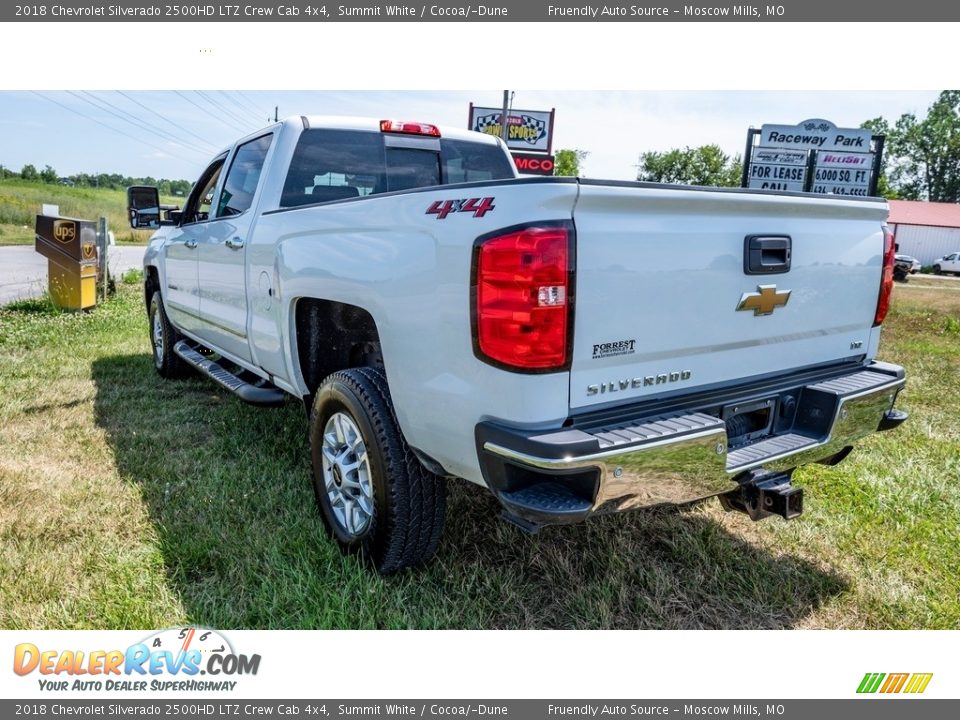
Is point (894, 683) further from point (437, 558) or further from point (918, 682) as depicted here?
point (437, 558)

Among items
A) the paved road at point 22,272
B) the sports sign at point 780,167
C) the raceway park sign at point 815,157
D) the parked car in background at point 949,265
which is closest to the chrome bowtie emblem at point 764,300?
the paved road at point 22,272

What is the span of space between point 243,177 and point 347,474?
237cm

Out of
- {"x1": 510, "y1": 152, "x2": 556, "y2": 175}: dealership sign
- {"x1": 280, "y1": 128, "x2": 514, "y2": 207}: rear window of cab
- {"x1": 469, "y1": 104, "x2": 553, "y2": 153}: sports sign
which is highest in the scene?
{"x1": 469, "y1": 104, "x2": 553, "y2": 153}: sports sign

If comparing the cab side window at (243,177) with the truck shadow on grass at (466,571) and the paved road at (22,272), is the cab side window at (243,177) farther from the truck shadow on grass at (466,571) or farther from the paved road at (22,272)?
the paved road at (22,272)

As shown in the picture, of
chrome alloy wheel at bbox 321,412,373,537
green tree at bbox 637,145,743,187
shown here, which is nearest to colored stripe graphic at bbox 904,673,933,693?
chrome alloy wheel at bbox 321,412,373,537

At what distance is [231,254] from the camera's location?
165 inches

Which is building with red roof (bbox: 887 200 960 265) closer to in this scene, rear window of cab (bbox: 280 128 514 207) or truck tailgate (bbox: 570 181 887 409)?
rear window of cab (bbox: 280 128 514 207)

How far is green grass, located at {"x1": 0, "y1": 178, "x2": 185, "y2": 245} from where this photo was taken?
A: 24391 millimetres

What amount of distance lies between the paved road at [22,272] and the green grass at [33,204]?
1.46 m

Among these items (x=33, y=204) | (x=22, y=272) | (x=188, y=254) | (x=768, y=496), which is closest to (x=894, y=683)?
(x=768, y=496)

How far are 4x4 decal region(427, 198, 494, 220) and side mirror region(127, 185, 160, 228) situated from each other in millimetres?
4261

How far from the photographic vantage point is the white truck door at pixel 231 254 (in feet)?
13.5

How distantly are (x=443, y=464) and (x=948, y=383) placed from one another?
6175 millimetres

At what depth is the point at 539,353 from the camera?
2156mm
